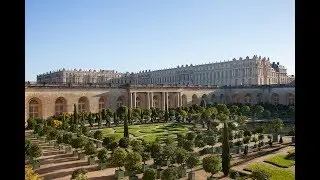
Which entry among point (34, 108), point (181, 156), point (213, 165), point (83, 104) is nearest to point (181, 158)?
point (181, 156)

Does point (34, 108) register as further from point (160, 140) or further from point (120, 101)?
point (160, 140)

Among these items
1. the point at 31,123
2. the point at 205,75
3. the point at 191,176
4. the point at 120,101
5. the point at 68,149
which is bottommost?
the point at 191,176

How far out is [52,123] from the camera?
35688 mm

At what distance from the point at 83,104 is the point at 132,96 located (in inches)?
304

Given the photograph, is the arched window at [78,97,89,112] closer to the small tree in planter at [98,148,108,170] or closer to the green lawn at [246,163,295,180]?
the small tree in planter at [98,148,108,170]

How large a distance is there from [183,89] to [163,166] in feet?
127

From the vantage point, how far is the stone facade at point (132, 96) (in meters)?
43.0

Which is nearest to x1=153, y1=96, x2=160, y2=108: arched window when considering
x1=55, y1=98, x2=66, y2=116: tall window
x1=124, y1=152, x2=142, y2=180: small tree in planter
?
x1=55, y1=98, x2=66, y2=116: tall window

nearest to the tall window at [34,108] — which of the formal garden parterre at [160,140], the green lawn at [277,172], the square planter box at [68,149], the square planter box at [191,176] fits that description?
the formal garden parterre at [160,140]

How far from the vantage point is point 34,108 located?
140 feet

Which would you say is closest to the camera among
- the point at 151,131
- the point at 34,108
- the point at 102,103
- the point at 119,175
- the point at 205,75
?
the point at 119,175
